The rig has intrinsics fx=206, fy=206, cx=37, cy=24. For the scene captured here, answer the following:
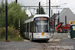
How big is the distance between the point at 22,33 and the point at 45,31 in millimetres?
12493

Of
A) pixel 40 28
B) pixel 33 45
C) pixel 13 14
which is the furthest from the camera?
pixel 13 14

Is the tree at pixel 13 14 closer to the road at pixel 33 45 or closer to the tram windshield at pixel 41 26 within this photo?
the tram windshield at pixel 41 26

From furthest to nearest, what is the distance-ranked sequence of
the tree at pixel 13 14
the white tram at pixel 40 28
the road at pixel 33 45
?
the tree at pixel 13 14, the white tram at pixel 40 28, the road at pixel 33 45

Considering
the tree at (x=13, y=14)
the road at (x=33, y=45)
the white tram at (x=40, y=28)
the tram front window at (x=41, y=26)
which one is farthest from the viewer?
the tree at (x=13, y=14)

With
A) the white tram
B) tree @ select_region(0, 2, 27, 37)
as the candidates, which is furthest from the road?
tree @ select_region(0, 2, 27, 37)

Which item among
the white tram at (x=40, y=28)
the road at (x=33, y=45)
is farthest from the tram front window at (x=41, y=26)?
the road at (x=33, y=45)

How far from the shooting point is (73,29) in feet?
100

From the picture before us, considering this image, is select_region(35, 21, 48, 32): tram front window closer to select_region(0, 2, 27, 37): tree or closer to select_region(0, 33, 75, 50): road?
select_region(0, 33, 75, 50): road

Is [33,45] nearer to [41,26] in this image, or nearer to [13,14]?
[41,26]

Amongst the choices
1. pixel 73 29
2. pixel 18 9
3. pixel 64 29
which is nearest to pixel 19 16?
pixel 18 9

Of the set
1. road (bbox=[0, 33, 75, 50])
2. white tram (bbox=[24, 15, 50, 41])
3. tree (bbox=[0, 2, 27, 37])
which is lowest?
road (bbox=[0, 33, 75, 50])

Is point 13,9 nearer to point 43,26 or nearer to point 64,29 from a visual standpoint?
point 43,26

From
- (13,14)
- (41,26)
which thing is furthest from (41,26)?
(13,14)

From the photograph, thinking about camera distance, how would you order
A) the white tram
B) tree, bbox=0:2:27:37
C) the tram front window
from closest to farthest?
the white tram < the tram front window < tree, bbox=0:2:27:37
